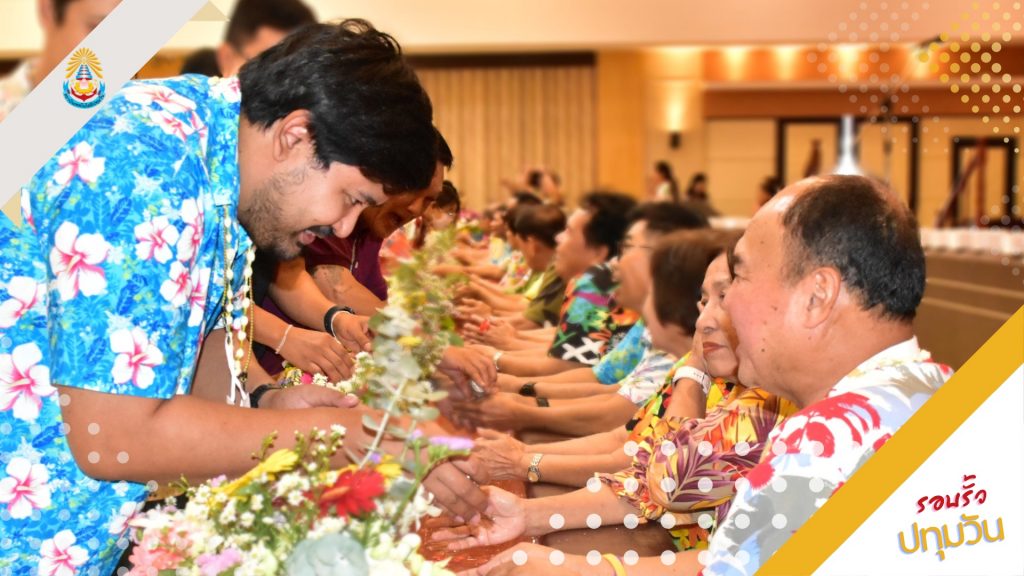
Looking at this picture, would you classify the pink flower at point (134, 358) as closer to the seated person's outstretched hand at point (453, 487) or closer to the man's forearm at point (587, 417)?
the seated person's outstretched hand at point (453, 487)

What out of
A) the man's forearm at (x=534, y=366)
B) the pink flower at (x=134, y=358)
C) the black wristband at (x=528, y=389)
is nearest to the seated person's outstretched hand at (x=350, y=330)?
the pink flower at (x=134, y=358)

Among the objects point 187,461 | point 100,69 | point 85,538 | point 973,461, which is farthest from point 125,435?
point 973,461

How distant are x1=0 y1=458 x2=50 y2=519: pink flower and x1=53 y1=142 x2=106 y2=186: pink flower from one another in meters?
0.32

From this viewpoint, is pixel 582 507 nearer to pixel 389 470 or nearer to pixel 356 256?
pixel 356 256

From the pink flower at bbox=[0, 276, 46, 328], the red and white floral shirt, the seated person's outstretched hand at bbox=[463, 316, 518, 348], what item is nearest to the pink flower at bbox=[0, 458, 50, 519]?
the pink flower at bbox=[0, 276, 46, 328]

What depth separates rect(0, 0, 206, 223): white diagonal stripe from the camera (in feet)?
3.72

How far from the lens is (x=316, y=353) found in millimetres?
2080

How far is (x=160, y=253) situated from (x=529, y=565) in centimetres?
70

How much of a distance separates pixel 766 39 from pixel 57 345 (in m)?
11.2

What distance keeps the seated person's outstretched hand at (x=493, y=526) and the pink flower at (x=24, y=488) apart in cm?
50

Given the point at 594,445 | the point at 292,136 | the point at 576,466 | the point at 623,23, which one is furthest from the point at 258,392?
the point at 623,23

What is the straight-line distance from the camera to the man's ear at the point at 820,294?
136 cm

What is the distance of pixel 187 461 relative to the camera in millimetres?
1133

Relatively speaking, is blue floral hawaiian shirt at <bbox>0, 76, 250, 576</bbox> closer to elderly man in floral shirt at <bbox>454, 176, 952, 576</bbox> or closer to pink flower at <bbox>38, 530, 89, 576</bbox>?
pink flower at <bbox>38, 530, 89, 576</bbox>
